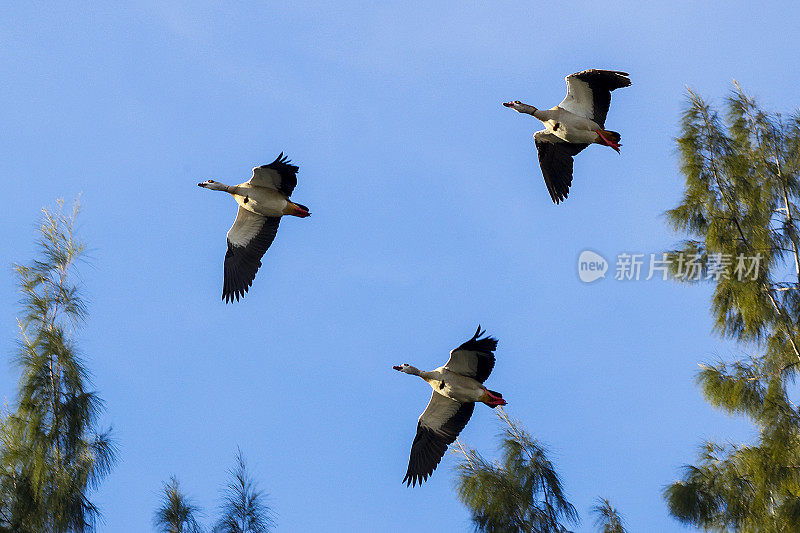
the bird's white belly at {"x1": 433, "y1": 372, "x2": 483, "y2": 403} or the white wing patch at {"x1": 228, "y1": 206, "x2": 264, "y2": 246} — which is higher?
the white wing patch at {"x1": 228, "y1": 206, "x2": 264, "y2": 246}

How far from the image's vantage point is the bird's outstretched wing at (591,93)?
13.9 metres

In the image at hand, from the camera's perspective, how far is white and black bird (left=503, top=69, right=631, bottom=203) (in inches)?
552

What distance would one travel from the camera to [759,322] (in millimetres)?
12953

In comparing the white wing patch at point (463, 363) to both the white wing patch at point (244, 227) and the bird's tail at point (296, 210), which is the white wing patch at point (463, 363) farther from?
the white wing patch at point (244, 227)

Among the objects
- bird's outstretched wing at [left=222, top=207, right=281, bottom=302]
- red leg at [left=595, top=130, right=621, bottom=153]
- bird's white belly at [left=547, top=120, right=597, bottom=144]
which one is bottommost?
bird's outstretched wing at [left=222, top=207, right=281, bottom=302]

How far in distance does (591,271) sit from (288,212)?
3996 mm

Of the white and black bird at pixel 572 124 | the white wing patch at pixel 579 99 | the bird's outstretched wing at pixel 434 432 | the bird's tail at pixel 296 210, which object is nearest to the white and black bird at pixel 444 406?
the bird's outstretched wing at pixel 434 432

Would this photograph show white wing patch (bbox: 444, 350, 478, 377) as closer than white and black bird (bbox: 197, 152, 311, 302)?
Yes

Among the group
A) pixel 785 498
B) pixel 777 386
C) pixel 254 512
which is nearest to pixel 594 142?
pixel 777 386

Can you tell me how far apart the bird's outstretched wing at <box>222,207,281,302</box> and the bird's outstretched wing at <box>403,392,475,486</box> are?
3.00 m

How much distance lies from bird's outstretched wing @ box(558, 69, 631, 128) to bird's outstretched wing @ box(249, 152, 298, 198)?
3.48 metres

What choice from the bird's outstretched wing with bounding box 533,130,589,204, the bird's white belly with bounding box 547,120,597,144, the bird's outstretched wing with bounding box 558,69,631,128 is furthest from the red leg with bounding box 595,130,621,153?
the bird's outstretched wing with bounding box 533,130,589,204

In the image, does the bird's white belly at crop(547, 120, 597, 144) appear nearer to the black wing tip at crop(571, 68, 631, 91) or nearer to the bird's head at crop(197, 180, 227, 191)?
the black wing tip at crop(571, 68, 631, 91)

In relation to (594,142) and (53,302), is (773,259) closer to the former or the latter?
(594,142)
